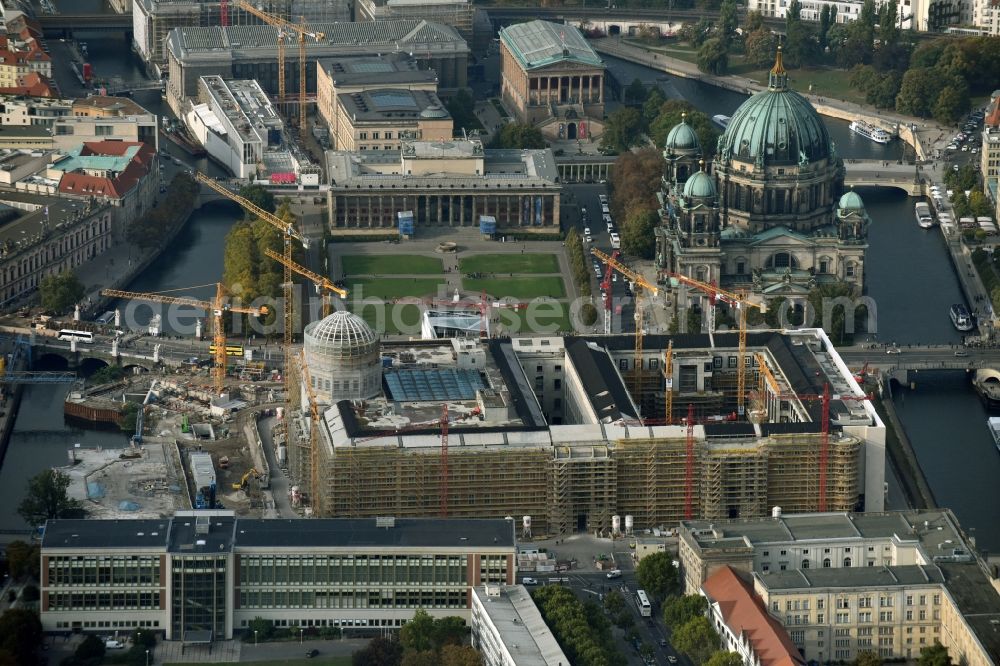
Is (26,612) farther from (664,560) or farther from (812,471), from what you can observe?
(812,471)

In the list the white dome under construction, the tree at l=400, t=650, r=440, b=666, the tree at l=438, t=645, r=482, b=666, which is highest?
the white dome under construction

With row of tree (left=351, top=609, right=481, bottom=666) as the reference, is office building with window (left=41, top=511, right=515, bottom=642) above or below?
above

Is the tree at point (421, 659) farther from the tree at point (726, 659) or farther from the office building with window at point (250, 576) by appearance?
the tree at point (726, 659)

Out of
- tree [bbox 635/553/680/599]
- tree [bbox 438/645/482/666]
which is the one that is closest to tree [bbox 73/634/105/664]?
tree [bbox 438/645/482/666]

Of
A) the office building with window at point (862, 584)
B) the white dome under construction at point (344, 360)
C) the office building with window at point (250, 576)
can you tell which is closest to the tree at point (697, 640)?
the office building with window at point (862, 584)

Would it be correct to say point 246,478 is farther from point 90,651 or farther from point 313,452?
point 90,651

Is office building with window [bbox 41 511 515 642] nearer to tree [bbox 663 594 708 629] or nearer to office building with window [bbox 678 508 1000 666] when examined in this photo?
tree [bbox 663 594 708 629]

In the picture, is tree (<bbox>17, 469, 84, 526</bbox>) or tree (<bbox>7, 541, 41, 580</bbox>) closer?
tree (<bbox>7, 541, 41, 580</bbox>)
